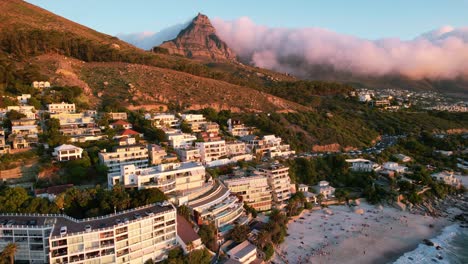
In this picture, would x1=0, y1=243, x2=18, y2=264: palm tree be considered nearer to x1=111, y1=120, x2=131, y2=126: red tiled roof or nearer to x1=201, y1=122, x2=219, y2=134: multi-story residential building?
x1=111, y1=120, x2=131, y2=126: red tiled roof

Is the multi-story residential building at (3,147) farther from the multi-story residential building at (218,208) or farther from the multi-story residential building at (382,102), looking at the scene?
the multi-story residential building at (382,102)

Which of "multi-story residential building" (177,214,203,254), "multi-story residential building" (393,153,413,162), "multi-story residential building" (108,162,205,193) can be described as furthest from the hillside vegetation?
"multi-story residential building" (177,214,203,254)

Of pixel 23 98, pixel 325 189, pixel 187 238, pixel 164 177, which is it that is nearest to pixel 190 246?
pixel 187 238

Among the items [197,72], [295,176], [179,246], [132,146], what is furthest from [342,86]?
[179,246]

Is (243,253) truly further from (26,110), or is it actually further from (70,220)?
(26,110)

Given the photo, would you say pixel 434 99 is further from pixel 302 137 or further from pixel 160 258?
pixel 160 258

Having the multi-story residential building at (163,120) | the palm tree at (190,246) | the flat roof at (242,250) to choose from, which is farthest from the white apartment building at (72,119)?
the flat roof at (242,250)
